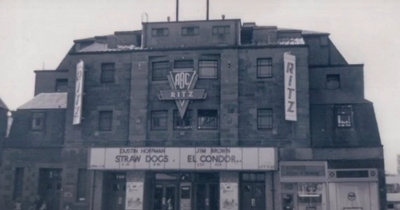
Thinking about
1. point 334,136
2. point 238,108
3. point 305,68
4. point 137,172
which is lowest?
point 137,172

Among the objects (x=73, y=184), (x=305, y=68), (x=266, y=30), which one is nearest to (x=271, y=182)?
(x=305, y=68)

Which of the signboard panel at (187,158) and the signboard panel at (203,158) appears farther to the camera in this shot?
the signboard panel at (187,158)

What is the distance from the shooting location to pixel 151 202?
31.1 meters

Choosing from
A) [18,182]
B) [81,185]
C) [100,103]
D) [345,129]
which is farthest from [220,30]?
[18,182]

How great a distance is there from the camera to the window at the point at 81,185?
31.5m

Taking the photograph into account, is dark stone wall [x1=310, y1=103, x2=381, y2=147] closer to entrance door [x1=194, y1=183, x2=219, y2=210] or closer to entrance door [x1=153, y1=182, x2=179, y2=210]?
entrance door [x1=194, y1=183, x2=219, y2=210]

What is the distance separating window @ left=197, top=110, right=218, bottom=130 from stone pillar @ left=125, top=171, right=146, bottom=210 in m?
5.30

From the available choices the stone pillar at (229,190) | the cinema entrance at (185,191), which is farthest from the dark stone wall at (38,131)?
the stone pillar at (229,190)

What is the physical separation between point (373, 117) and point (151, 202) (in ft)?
54.7

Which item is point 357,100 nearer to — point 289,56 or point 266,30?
point 289,56

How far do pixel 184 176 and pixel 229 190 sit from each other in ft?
12.0

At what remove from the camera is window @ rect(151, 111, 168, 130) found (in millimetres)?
31219

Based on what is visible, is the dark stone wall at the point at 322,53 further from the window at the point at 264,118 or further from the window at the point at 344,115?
the window at the point at 264,118

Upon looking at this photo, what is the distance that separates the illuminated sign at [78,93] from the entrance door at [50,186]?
4420 millimetres
